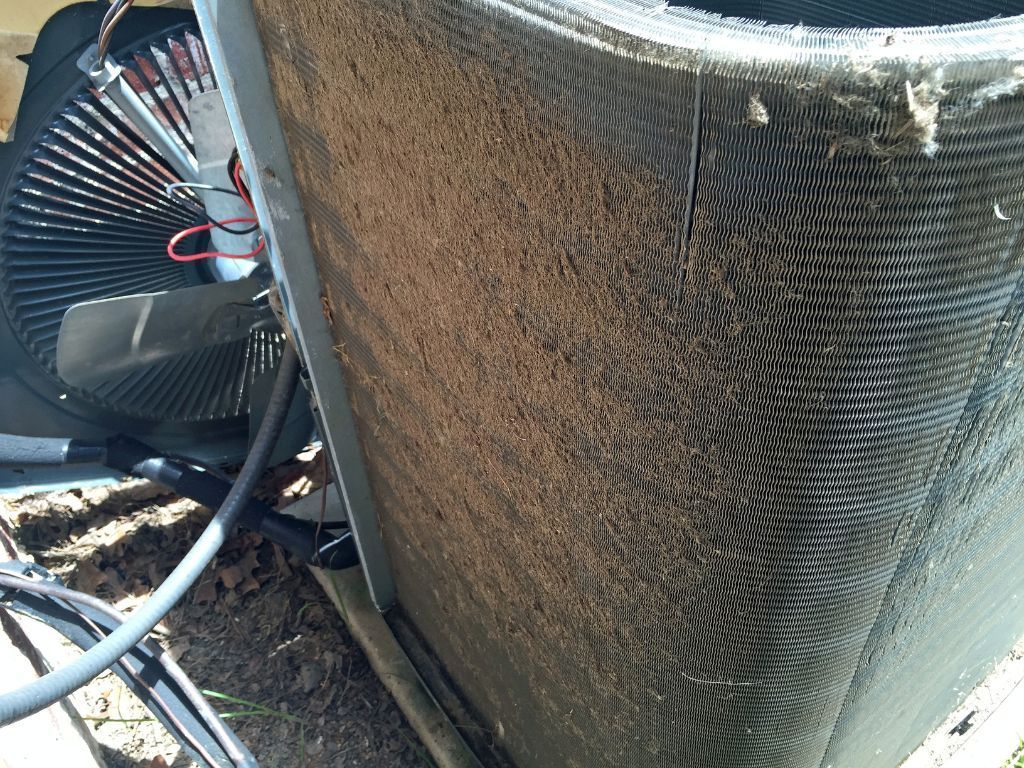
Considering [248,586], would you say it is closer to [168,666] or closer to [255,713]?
[255,713]

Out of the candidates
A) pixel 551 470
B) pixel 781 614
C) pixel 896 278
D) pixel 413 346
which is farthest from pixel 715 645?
pixel 413 346

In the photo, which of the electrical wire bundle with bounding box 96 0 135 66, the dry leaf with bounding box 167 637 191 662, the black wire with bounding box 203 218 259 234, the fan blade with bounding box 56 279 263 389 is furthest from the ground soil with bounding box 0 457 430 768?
the electrical wire bundle with bounding box 96 0 135 66

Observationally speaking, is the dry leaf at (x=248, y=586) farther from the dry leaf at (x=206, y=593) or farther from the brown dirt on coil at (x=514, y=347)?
the brown dirt on coil at (x=514, y=347)

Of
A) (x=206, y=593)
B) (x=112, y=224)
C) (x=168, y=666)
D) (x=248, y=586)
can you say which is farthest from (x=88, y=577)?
(x=112, y=224)

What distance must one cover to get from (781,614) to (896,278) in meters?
0.44

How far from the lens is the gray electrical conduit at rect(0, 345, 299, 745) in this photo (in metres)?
1.50

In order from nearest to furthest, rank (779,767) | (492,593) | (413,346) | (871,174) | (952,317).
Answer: (871,174) → (952,317) → (779,767) → (413,346) → (492,593)

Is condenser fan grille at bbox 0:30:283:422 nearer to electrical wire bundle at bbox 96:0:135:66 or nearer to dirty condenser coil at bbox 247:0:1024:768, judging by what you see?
electrical wire bundle at bbox 96:0:135:66

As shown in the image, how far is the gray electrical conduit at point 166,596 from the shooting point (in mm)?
1505

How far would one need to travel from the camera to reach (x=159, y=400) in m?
2.46

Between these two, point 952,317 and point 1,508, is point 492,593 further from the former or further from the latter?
point 1,508

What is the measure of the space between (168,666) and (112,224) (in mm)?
1198

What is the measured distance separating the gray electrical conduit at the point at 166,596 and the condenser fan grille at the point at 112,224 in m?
0.46

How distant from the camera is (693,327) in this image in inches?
30.4
